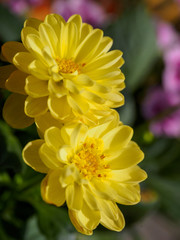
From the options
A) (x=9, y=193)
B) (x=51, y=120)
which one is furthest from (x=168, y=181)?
(x=51, y=120)

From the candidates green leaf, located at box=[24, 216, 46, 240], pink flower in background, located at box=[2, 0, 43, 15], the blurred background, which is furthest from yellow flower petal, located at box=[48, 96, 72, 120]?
pink flower in background, located at box=[2, 0, 43, 15]

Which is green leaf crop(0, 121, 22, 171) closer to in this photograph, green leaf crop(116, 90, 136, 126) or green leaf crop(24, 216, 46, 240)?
green leaf crop(24, 216, 46, 240)

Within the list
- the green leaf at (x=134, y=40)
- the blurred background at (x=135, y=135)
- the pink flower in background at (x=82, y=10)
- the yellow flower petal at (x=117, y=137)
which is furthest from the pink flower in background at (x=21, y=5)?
the yellow flower petal at (x=117, y=137)

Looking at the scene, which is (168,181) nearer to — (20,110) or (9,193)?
(9,193)

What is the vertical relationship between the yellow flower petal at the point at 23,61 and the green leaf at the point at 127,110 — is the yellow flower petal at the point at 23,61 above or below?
above

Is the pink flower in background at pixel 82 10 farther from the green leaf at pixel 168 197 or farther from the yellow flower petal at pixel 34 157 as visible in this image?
the yellow flower petal at pixel 34 157

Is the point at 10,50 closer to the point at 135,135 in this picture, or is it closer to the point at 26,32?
the point at 26,32
